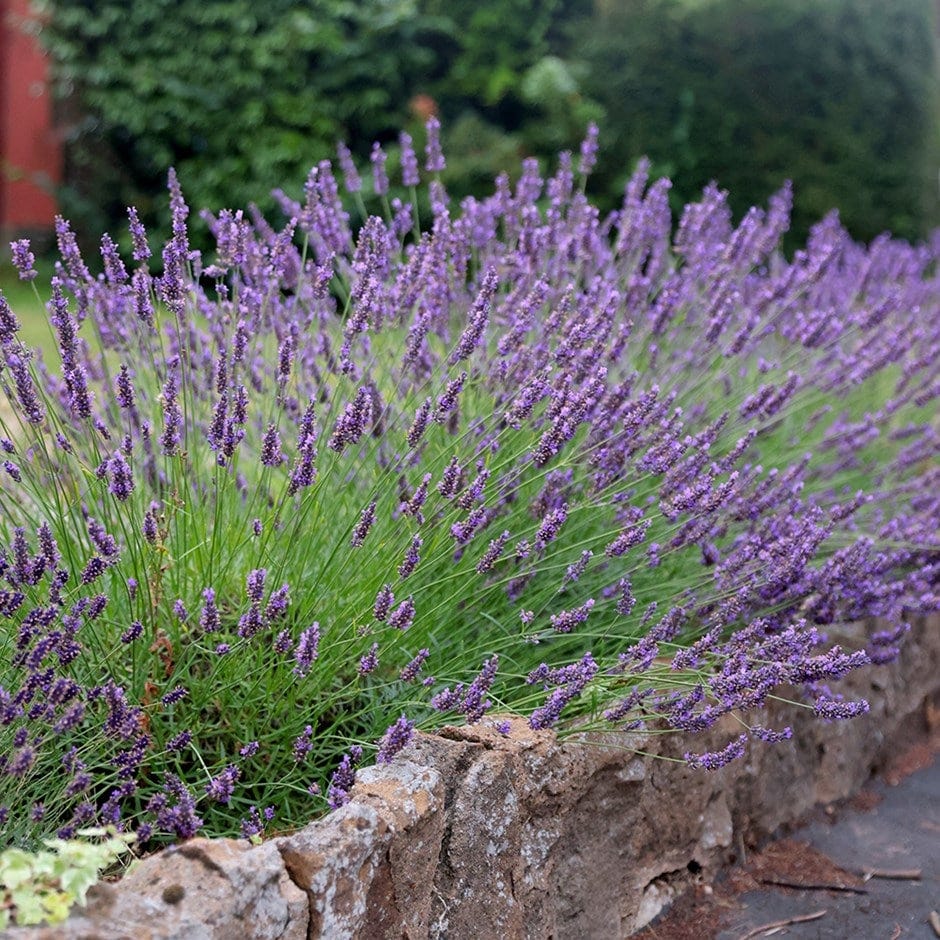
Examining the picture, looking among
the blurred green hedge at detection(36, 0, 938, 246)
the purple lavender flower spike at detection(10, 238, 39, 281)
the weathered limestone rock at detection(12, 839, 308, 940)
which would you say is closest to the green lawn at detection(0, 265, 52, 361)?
the blurred green hedge at detection(36, 0, 938, 246)

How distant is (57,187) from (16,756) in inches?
354

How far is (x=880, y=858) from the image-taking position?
3.06 m

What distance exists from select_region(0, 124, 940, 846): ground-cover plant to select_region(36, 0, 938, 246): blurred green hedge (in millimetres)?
5857

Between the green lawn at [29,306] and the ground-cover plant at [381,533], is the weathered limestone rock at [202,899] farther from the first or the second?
the green lawn at [29,306]

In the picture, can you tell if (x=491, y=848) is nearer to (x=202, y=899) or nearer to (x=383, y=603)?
(x=383, y=603)

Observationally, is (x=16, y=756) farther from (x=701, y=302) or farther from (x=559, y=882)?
(x=701, y=302)

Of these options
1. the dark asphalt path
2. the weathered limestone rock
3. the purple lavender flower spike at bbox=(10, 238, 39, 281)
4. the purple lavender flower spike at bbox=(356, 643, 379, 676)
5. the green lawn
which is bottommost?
the dark asphalt path

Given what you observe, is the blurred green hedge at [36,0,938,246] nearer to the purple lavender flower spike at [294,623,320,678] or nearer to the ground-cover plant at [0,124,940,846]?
the ground-cover plant at [0,124,940,846]

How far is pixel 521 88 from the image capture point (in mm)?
9242

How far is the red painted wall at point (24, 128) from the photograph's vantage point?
10383mm

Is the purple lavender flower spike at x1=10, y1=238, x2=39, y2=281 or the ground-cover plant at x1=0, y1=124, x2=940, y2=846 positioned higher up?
the purple lavender flower spike at x1=10, y1=238, x2=39, y2=281

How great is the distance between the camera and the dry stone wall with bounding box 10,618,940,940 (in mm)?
1690

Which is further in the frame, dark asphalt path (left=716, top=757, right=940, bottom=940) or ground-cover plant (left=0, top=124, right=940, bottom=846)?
dark asphalt path (left=716, top=757, right=940, bottom=940)

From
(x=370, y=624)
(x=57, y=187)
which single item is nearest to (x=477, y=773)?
(x=370, y=624)
